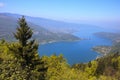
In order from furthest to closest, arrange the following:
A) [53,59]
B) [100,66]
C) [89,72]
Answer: [100,66]
[89,72]
[53,59]

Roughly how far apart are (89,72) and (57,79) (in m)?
41.3

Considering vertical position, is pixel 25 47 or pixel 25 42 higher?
pixel 25 42

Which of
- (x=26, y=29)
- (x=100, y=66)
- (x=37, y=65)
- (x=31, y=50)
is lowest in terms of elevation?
(x=100, y=66)

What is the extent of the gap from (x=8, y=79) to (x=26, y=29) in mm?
9863

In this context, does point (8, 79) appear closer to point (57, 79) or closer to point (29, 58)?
point (29, 58)

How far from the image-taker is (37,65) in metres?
20.7

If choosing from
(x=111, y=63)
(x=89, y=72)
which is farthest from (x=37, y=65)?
(x=111, y=63)

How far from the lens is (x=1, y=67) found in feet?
38.8

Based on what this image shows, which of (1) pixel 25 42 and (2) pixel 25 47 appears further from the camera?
(1) pixel 25 42

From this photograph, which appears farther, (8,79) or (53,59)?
(53,59)

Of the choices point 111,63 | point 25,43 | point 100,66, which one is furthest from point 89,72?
point 25,43

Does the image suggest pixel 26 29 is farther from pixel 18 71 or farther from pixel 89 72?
pixel 89 72

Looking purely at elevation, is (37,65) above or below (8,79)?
below

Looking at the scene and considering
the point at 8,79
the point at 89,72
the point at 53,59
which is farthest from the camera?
the point at 89,72
